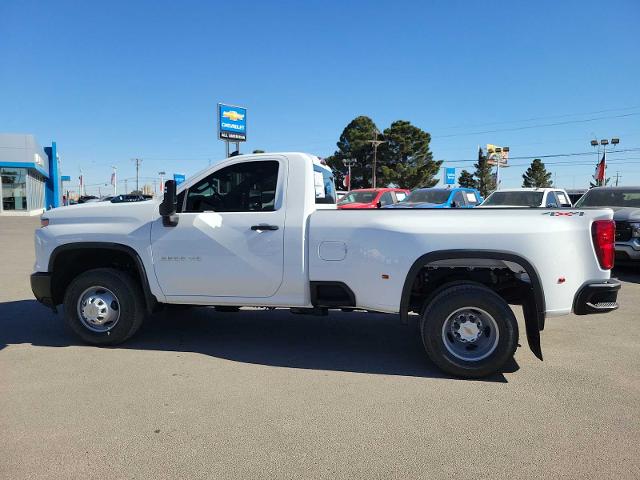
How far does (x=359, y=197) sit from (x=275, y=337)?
14.7 metres

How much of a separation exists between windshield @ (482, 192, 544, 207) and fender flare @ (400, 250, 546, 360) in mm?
9825

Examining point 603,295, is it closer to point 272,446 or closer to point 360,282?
point 360,282

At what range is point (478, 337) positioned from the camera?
4.23 m

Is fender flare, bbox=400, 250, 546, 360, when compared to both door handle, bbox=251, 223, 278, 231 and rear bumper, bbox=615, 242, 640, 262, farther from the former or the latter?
rear bumper, bbox=615, 242, 640, 262

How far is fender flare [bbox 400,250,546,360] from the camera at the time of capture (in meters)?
3.97

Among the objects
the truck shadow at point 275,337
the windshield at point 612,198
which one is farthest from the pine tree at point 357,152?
the truck shadow at point 275,337

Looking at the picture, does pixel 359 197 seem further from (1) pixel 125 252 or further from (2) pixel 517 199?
(1) pixel 125 252

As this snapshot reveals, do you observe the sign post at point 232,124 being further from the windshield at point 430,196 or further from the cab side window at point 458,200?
the cab side window at point 458,200

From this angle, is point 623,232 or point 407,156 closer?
point 623,232

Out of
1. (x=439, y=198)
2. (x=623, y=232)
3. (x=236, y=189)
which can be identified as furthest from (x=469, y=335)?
(x=439, y=198)

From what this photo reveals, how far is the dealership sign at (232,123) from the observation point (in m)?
21.3

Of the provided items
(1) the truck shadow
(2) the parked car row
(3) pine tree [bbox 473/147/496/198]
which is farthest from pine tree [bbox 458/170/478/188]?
(1) the truck shadow

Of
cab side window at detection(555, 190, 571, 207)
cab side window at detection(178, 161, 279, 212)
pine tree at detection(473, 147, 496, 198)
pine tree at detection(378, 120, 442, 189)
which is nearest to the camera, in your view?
cab side window at detection(178, 161, 279, 212)

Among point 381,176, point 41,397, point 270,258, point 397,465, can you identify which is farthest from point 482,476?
point 381,176
